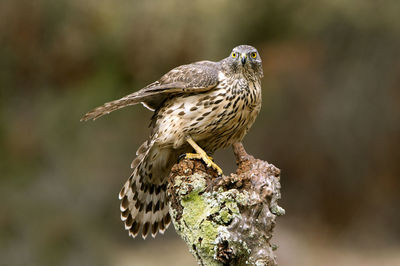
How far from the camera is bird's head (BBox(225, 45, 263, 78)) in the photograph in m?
4.42

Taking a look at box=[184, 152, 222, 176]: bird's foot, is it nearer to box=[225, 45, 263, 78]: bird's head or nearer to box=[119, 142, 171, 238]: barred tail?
box=[119, 142, 171, 238]: barred tail

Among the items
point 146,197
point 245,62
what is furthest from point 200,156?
point 245,62

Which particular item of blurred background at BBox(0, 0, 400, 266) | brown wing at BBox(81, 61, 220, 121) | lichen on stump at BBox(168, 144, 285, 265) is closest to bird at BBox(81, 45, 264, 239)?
brown wing at BBox(81, 61, 220, 121)

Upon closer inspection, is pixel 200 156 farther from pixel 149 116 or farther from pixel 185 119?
pixel 149 116

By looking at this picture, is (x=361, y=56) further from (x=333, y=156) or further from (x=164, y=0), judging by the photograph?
(x=164, y=0)

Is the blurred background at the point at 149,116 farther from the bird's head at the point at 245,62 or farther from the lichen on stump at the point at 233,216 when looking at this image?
the lichen on stump at the point at 233,216

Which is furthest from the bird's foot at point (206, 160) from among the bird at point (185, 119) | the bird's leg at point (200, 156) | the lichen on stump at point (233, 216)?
the lichen on stump at point (233, 216)

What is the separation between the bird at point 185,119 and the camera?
4.29 m

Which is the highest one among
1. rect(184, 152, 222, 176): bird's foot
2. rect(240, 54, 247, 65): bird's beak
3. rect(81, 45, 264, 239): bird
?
rect(240, 54, 247, 65): bird's beak

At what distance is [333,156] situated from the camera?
31.8 ft

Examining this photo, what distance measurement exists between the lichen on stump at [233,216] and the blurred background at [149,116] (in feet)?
18.1

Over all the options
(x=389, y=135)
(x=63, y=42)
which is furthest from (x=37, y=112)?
(x=389, y=135)

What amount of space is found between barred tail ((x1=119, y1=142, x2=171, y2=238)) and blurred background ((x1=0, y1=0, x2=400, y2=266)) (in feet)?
14.3

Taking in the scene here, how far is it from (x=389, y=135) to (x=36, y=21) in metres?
6.07
